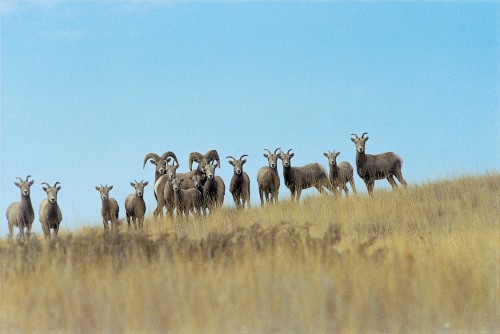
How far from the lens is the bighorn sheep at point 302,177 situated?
22045 millimetres

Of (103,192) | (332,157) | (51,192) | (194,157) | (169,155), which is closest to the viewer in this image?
(51,192)

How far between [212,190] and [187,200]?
1.02m

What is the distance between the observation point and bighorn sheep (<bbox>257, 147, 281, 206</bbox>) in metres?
21.4

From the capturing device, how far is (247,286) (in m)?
7.72

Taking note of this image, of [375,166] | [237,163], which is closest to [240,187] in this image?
[237,163]

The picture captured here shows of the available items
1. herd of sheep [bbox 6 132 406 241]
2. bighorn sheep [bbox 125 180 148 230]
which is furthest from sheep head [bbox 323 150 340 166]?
bighorn sheep [bbox 125 180 148 230]

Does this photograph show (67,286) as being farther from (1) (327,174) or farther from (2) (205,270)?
(1) (327,174)

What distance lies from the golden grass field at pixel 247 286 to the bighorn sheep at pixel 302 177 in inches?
421

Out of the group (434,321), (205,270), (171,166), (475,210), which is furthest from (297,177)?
(434,321)

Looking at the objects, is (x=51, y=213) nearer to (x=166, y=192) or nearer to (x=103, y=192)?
(x=103, y=192)

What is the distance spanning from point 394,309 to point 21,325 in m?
3.75

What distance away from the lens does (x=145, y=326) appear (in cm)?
696

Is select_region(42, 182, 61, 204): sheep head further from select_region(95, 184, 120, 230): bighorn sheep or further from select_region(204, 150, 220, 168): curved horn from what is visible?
select_region(204, 150, 220, 168): curved horn

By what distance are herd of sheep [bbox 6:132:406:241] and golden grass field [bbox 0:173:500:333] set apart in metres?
6.66
